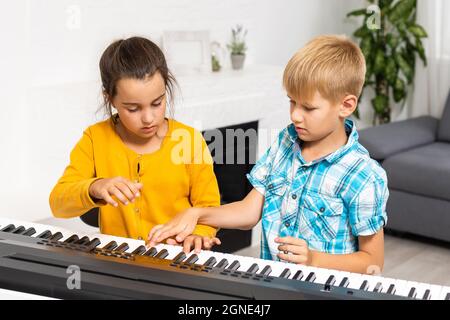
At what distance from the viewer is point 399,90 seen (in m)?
5.30

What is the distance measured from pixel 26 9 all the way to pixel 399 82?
2784 millimetres

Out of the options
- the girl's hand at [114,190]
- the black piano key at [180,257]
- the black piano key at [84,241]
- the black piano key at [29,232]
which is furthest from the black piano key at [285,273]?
the black piano key at [29,232]

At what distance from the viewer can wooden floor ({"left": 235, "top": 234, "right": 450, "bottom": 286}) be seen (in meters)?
3.72

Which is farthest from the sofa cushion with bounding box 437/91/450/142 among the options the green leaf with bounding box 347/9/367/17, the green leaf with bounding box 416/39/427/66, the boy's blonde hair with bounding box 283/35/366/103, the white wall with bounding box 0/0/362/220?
the boy's blonde hair with bounding box 283/35/366/103

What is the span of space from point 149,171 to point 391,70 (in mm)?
3495

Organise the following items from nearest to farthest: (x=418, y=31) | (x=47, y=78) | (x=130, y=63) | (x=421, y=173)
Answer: (x=130, y=63), (x=47, y=78), (x=421, y=173), (x=418, y=31)

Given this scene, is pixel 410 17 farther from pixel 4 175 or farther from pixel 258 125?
pixel 4 175

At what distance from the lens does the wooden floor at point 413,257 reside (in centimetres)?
368

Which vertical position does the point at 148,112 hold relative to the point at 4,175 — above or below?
above

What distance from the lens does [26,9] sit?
340 centimetres

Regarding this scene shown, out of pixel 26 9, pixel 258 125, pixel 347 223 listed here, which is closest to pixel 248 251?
pixel 258 125

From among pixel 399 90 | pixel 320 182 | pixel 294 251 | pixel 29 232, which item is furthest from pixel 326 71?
pixel 399 90

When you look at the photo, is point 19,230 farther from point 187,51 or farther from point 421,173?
point 421,173

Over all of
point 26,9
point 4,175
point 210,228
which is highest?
point 26,9
